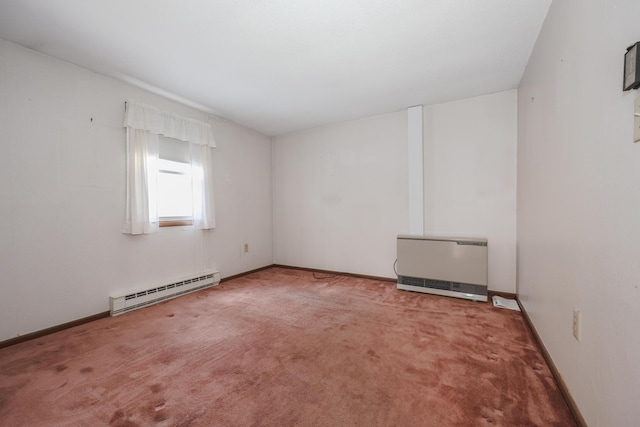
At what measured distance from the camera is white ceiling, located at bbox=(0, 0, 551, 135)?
5.67ft

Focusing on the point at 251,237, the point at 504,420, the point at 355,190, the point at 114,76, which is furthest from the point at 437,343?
the point at 114,76

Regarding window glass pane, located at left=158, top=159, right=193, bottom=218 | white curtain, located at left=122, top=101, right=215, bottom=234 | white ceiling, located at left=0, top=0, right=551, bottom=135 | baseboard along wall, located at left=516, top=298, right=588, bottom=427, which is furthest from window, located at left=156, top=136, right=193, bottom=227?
baseboard along wall, located at left=516, top=298, right=588, bottom=427

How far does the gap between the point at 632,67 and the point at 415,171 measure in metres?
2.62

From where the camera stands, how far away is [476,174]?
312cm

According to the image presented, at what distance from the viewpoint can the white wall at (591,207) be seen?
0.86 metres

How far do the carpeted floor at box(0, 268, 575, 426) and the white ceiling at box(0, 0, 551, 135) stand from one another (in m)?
2.49

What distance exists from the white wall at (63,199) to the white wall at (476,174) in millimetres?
3536

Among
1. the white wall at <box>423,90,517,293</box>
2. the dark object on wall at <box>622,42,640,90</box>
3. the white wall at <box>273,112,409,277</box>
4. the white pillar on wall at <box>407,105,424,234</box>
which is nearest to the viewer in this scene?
the dark object on wall at <box>622,42,640,90</box>

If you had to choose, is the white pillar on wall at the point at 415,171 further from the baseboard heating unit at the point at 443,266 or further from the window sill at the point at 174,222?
the window sill at the point at 174,222

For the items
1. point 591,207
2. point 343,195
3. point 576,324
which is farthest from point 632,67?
point 343,195

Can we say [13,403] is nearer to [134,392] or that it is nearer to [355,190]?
[134,392]

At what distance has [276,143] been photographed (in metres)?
4.78

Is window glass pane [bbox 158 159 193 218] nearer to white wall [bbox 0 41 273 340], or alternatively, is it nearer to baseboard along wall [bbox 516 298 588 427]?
white wall [bbox 0 41 273 340]

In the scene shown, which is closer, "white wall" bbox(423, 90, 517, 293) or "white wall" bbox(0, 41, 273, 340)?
"white wall" bbox(0, 41, 273, 340)
